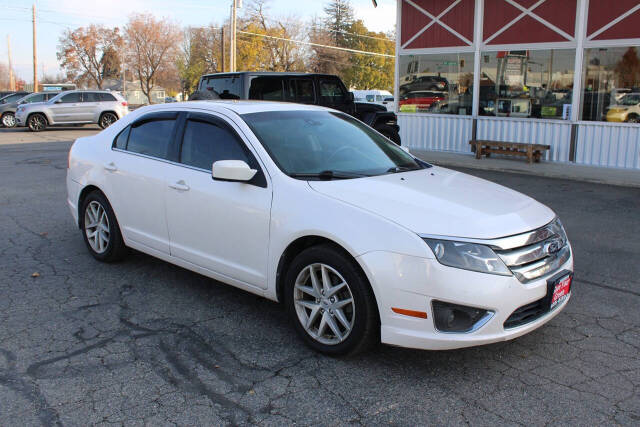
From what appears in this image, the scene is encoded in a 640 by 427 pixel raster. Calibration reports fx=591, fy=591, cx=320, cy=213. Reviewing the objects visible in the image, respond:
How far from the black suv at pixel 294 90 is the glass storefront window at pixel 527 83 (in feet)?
8.39

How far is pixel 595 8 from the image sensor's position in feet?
39.7

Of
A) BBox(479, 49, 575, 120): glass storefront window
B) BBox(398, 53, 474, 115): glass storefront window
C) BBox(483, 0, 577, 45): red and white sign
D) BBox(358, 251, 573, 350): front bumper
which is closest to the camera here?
BBox(358, 251, 573, 350): front bumper

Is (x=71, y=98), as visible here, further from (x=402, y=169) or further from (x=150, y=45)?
(x=150, y=45)

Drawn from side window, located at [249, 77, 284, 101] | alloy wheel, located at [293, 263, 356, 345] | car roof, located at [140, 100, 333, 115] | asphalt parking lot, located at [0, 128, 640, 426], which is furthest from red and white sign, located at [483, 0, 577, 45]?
alloy wheel, located at [293, 263, 356, 345]

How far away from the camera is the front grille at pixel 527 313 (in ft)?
11.4

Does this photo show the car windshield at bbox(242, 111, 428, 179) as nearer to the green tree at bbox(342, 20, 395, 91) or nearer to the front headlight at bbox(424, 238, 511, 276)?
the front headlight at bbox(424, 238, 511, 276)

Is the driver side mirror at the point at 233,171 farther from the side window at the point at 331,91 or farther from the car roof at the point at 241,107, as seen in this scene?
the side window at the point at 331,91

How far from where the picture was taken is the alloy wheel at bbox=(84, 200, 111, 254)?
223 inches

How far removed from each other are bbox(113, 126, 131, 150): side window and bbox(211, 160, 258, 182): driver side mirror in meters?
1.77

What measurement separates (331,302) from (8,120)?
28.1 meters

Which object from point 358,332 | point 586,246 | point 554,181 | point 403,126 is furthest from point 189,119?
point 403,126

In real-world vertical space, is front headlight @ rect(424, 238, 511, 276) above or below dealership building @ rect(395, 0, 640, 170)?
below

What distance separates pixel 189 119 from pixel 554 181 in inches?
330

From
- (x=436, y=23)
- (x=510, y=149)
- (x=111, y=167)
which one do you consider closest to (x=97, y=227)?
(x=111, y=167)
